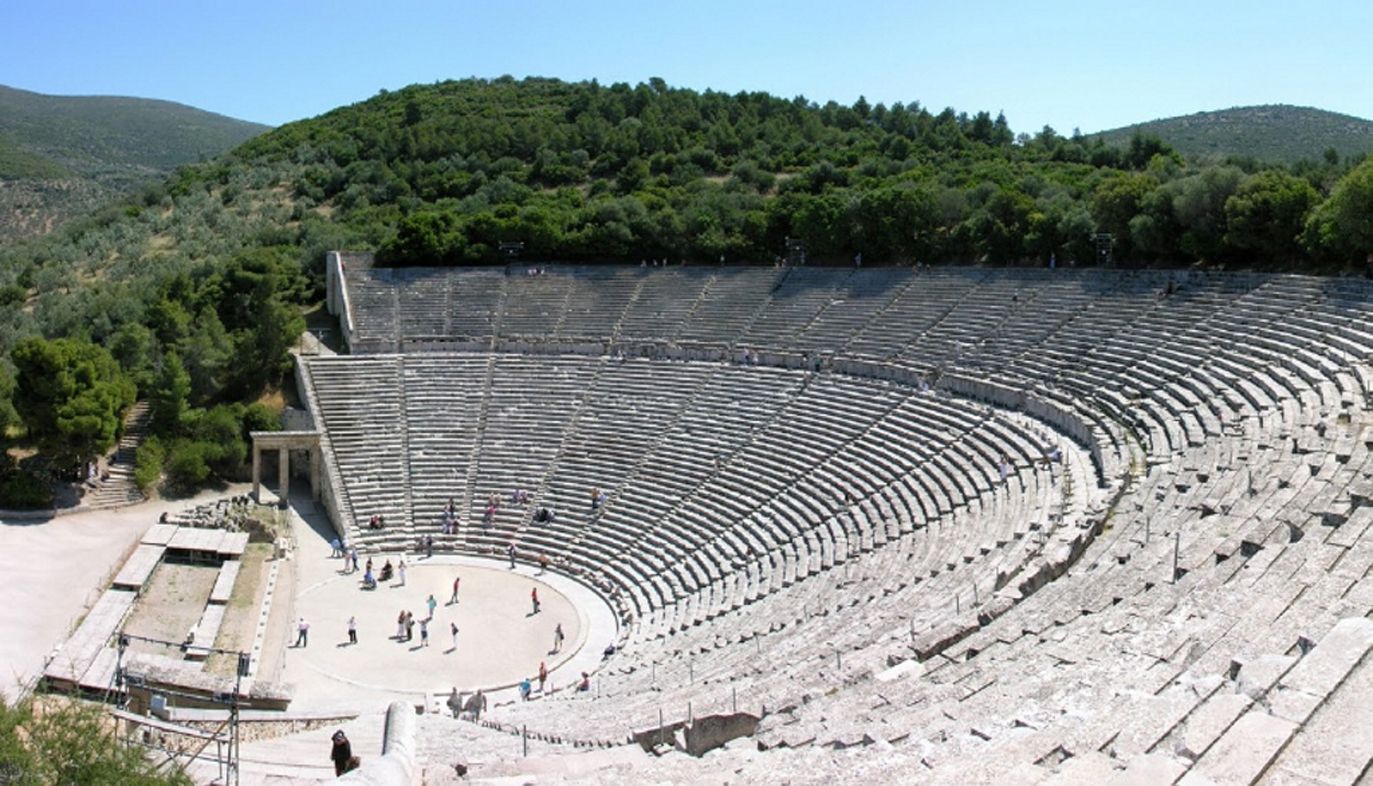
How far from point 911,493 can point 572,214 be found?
23.4 m

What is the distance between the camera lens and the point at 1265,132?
7675 cm

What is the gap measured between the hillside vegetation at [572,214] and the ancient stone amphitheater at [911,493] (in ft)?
7.10

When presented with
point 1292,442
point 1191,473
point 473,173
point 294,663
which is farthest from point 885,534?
point 473,173

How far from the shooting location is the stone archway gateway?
29891mm

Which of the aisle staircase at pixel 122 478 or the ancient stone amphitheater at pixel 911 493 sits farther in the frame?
the aisle staircase at pixel 122 478

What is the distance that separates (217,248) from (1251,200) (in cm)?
4069

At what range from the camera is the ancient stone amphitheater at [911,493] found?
844cm

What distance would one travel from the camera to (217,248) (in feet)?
160

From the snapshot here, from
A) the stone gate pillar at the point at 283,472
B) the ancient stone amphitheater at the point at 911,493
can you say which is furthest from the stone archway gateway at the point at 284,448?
the ancient stone amphitheater at the point at 911,493

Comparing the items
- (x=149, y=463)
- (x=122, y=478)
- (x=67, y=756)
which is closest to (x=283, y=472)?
(x=149, y=463)

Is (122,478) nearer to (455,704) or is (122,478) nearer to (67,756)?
(455,704)

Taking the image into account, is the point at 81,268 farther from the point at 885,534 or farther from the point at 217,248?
the point at 885,534

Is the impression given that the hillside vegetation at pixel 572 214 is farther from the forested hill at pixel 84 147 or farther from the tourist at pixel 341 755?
the forested hill at pixel 84 147

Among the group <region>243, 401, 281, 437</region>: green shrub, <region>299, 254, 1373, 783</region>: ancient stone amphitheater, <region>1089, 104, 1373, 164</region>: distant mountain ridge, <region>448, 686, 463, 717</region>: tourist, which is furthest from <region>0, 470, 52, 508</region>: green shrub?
<region>1089, 104, 1373, 164</region>: distant mountain ridge
